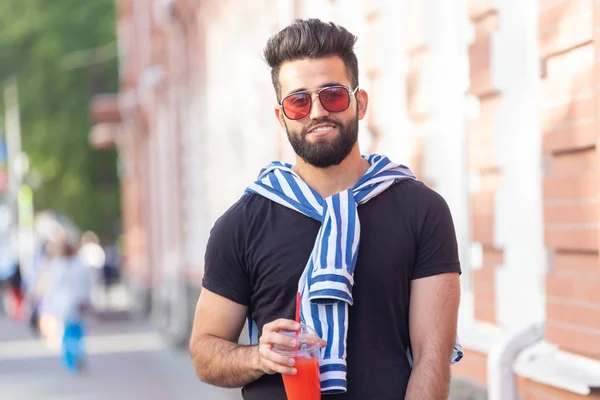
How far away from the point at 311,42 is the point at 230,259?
1.86ft

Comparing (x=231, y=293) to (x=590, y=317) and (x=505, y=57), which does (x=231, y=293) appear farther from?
(x=505, y=57)

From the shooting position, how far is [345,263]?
10.2ft

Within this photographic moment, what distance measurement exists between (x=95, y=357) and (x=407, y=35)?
11.4 meters

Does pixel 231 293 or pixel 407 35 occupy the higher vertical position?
pixel 407 35

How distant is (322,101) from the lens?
3215mm

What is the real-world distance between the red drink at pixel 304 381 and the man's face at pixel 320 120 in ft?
1.69

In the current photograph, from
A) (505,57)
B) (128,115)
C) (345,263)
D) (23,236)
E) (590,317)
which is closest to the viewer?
(345,263)

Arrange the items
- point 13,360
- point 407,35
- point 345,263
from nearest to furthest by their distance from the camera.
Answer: point 345,263
point 407,35
point 13,360

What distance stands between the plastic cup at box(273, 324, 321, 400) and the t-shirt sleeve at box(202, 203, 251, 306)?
0.31 metres

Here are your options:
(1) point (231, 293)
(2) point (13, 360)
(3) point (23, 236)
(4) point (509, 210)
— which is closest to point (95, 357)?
(2) point (13, 360)

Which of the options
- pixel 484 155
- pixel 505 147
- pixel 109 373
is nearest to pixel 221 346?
pixel 505 147

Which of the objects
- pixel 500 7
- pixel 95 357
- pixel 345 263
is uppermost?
pixel 500 7

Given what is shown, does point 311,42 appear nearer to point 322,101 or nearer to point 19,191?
point 322,101

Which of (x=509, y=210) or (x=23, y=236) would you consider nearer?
(x=509, y=210)
